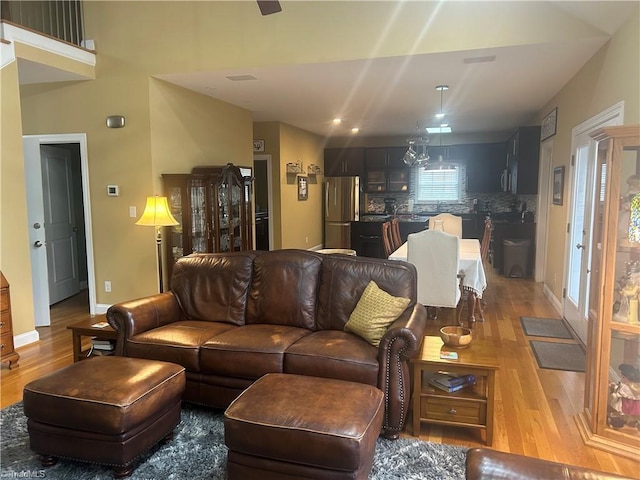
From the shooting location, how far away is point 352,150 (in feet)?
33.4

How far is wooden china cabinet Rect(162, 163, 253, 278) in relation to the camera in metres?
4.96

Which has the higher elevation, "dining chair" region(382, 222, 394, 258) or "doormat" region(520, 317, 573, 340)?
"dining chair" region(382, 222, 394, 258)

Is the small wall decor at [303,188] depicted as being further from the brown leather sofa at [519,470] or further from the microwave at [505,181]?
the brown leather sofa at [519,470]

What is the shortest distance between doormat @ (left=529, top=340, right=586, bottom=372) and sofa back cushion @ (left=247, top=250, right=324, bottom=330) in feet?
6.60

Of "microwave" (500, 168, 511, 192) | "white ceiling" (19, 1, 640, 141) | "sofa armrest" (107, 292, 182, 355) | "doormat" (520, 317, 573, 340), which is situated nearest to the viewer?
"sofa armrest" (107, 292, 182, 355)

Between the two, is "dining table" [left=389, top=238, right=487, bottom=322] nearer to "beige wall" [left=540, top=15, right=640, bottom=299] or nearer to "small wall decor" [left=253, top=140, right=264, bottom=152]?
"beige wall" [left=540, top=15, right=640, bottom=299]

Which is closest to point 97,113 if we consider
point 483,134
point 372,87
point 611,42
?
point 372,87

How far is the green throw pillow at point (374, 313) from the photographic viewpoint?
278cm

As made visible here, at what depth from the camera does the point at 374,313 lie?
2.84 m

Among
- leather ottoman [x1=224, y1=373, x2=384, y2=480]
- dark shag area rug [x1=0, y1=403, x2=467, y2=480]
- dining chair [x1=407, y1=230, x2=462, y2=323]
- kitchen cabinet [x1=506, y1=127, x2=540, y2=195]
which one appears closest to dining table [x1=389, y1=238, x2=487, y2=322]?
dining chair [x1=407, y1=230, x2=462, y2=323]

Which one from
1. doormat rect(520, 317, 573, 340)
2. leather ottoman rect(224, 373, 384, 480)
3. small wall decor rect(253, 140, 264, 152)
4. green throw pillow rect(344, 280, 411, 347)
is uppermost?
small wall decor rect(253, 140, 264, 152)

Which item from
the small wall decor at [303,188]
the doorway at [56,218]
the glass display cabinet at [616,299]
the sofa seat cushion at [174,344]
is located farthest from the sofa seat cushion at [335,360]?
the small wall decor at [303,188]

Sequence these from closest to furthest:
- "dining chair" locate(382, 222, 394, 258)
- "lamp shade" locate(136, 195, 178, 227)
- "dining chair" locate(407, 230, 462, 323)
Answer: "lamp shade" locate(136, 195, 178, 227) < "dining chair" locate(407, 230, 462, 323) < "dining chair" locate(382, 222, 394, 258)

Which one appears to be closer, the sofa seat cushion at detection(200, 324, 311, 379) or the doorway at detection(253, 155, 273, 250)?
the sofa seat cushion at detection(200, 324, 311, 379)
